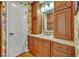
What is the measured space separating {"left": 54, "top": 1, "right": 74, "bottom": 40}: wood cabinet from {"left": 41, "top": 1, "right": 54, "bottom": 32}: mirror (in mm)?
1093

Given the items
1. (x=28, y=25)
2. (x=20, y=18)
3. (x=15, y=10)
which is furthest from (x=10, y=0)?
(x=28, y=25)

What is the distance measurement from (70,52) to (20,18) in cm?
253

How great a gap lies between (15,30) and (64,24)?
186 centimetres

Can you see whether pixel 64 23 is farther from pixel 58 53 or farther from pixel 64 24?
pixel 58 53

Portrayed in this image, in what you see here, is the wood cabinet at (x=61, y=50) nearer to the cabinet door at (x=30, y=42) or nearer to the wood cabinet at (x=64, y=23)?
the wood cabinet at (x=64, y=23)

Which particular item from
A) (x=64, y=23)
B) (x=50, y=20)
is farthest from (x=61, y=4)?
(x=50, y=20)

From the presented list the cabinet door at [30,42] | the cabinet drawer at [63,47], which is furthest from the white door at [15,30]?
the cabinet drawer at [63,47]

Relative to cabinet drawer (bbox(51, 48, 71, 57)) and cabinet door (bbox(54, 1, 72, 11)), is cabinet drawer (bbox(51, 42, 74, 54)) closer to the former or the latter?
cabinet drawer (bbox(51, 48, 71, 57))

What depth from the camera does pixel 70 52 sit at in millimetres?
1835

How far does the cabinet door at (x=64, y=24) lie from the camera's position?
7.01ft

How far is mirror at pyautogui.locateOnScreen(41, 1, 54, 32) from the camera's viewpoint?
3.71m

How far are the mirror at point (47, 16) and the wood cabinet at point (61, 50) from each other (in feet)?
4.48

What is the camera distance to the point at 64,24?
2.29 metres

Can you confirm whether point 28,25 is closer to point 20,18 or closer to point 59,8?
point 20,18
